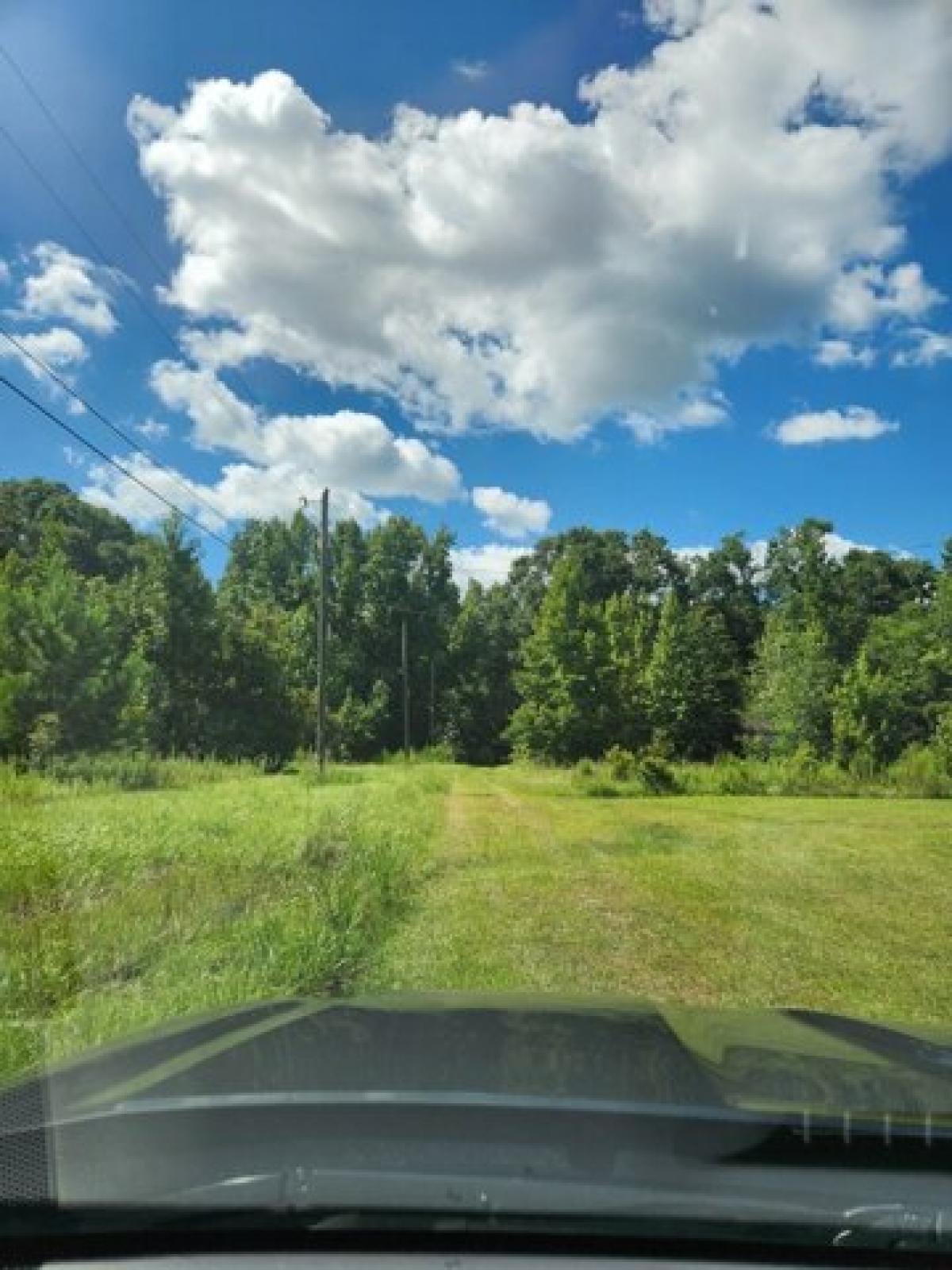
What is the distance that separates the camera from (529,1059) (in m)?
2.83

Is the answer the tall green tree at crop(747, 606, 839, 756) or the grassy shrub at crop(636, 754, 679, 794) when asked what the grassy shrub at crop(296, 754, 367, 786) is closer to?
the grassy shrub at crop(636, 754, 679, 794)

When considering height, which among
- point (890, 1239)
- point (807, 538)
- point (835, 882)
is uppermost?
point (807, 538)

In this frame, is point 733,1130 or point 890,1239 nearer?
point 890,1239

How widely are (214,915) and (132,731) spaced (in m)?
32.4

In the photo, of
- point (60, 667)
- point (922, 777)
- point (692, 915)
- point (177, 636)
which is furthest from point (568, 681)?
point (692, 915)

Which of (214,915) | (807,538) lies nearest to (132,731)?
(214,915)

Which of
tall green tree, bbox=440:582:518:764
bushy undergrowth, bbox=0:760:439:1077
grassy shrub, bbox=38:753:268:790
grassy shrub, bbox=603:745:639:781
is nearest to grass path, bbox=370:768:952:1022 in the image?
bushy undergrowth, bbox=0:760:439:1077

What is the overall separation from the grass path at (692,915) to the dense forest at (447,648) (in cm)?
1753

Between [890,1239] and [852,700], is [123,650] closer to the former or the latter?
[852,700]

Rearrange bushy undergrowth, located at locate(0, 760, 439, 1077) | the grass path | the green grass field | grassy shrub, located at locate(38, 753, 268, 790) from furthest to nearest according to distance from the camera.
A: grassy shrub, located at locate(38, 753, 268, 790) → the grass path → the green grass field → bushy undergrowth, located at locate(0, 760, 439, 1077)

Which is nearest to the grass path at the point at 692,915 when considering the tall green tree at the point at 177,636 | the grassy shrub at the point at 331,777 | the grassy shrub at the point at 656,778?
the grassy shrub at the point at 331,777

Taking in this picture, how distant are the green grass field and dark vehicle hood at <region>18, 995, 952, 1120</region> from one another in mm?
2826

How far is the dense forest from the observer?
39.6 metres

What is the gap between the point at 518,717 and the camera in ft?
233
